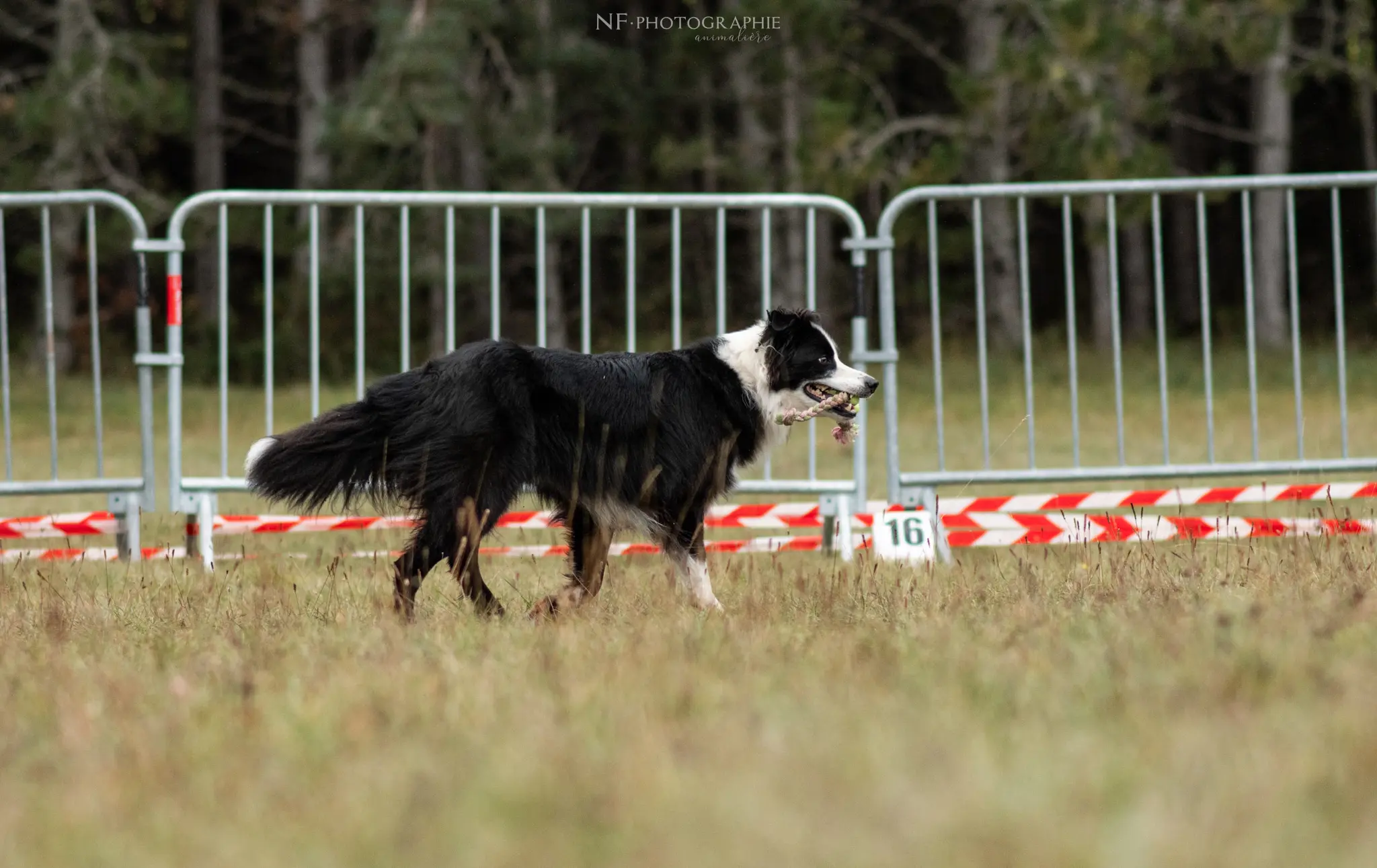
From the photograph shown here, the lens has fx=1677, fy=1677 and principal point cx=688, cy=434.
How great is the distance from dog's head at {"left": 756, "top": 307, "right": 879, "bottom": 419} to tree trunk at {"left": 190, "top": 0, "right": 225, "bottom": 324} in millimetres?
18549

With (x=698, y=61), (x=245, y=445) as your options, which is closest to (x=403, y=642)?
(x=245, y=445)

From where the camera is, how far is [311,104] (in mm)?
21109

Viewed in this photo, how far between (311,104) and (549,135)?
3.33 metres

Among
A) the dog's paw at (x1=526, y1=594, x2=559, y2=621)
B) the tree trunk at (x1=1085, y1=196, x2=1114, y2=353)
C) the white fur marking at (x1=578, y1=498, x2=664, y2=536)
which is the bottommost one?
the dog's paw at (x1=526, y1=594, x2=559, y2=621)

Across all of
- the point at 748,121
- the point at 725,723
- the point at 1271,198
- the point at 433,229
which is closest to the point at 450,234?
the point at 725,723

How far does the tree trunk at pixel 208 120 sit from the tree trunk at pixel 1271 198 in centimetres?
1397

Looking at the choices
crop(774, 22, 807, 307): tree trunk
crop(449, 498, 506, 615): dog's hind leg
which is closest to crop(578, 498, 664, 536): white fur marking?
crop(449, 498, 506, 615): dog's hind leg

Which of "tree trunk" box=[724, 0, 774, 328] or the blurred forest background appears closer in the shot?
the blurred forest background

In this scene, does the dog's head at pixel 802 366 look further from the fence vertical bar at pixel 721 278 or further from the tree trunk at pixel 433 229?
the tree trunk at pixel 433 229

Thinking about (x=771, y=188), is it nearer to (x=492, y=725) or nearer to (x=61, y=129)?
(x=61, y=129)

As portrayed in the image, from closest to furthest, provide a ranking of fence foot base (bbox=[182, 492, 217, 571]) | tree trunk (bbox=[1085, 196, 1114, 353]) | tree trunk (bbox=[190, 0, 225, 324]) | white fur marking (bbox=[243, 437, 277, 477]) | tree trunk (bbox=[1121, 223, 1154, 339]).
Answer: white fur marking (bbox=[243, 437, 277, 477]), fence foot base (bbox=[182, 492, 217, 571]), tree trunk (bbox=[1085, 196, 1114, 353]), tree trunk (bbox=[190, 0, 225, 324]), tree trunk (bbox=[1121, 223, 1154, 339])

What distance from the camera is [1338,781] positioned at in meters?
2.82

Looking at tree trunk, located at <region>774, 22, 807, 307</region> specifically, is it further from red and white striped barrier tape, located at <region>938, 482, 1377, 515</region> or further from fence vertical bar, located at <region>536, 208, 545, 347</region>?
red and white striped barrier tape, located at <region>938, 482, 1377, 515</region>

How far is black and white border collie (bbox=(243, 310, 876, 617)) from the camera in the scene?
536 centimetres
